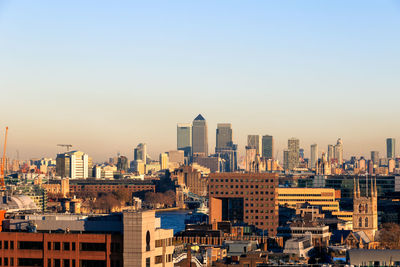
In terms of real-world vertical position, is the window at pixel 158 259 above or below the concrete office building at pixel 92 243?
below

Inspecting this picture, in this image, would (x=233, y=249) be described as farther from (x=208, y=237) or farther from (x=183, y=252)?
(x=208, y=237)

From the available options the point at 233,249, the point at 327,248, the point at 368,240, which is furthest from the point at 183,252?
the point at 368,240

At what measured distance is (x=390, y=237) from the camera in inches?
6171

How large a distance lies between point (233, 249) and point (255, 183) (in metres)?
68.9

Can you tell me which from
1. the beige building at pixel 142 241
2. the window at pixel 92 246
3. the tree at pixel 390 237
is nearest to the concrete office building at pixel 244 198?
the tree at pixel 390 237

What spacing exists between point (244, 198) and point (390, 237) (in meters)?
39.6

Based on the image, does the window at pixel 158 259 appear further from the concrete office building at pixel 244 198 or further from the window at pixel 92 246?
the concrete office building at pixel 244 198

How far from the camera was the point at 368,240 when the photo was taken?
514 ft

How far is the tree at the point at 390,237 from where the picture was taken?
5763 inches

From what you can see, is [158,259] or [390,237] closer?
[158,259]

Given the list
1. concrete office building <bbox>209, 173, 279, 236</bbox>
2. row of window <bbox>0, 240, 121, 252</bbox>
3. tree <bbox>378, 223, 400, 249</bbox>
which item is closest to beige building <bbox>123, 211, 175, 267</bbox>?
row of window <bbox>0, 240, 121, 252</bbox>

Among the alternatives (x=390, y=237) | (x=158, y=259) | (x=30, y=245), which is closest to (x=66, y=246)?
(x=30, y=245)

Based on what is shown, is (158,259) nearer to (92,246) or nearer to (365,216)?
(92,246)

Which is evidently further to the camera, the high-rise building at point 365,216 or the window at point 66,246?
the high-rise building at point 365,216
